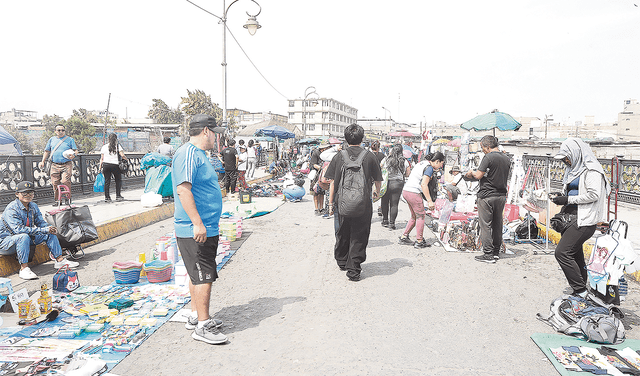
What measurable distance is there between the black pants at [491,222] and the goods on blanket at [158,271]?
4752mm

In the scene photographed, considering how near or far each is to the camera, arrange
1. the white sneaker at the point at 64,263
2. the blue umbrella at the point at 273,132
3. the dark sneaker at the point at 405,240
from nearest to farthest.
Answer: the white sneaker at the point at 64,263 < the dark sneaker at the point at 405,240 < the blue umbrella at the point at 273,132

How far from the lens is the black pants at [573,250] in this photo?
176 inches

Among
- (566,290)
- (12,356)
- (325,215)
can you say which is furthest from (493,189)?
(12,356)

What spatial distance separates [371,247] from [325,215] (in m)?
3.16

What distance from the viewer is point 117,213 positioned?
9234 millimetres

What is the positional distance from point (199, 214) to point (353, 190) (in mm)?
2266

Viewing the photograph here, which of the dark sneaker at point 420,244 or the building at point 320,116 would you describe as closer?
the dark sneaker at point 420,244

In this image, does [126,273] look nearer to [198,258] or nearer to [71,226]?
[71,226]

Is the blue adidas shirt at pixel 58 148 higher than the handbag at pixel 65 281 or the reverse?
higher

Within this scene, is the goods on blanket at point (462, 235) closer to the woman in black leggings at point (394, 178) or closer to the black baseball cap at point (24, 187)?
the woman in black leggings at point (394, 178)

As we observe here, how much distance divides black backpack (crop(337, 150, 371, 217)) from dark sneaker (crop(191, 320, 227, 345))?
7.44ft

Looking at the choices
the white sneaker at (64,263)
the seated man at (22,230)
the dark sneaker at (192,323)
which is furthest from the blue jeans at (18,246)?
the dark sneaker at (192,323)

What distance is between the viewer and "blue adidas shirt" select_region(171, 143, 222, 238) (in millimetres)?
3584

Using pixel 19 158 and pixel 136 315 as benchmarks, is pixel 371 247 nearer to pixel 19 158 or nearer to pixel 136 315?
pixel 136 315
